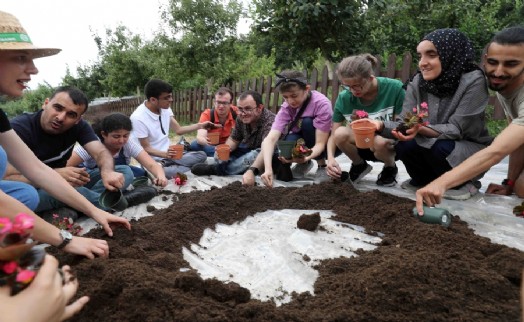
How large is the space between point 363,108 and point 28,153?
2733 millimetres

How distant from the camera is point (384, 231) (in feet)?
8.56

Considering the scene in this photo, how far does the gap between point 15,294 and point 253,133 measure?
385cm

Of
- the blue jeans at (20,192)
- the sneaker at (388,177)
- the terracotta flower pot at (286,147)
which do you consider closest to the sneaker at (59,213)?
the blue jeans at (20,192)

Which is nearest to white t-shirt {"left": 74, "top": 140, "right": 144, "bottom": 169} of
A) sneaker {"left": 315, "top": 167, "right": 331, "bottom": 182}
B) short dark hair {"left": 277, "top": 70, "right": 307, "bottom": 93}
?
short dark hair {"left": 277, "top": 70, "right": 307, "bottom": 93}

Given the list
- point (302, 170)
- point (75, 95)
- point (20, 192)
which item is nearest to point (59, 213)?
point (20, 192)

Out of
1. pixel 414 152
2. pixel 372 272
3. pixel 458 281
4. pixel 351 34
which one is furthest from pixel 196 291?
pixel 351 34

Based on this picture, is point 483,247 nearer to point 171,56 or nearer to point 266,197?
point 266,197

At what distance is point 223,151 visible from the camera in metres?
4.30

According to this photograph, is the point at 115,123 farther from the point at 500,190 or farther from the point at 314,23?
the point at 314,23

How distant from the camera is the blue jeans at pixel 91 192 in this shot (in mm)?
3068

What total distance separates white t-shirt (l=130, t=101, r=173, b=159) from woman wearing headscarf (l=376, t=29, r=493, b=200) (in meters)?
2.78

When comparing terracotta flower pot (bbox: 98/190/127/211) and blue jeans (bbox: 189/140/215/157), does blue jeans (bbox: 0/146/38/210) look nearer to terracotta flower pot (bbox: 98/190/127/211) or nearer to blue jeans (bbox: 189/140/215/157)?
terracotta flower pot (bbox: 98/190/127/211)

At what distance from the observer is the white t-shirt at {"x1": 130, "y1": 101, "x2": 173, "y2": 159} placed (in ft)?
15.2

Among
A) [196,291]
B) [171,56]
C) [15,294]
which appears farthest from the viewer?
[171,56]
